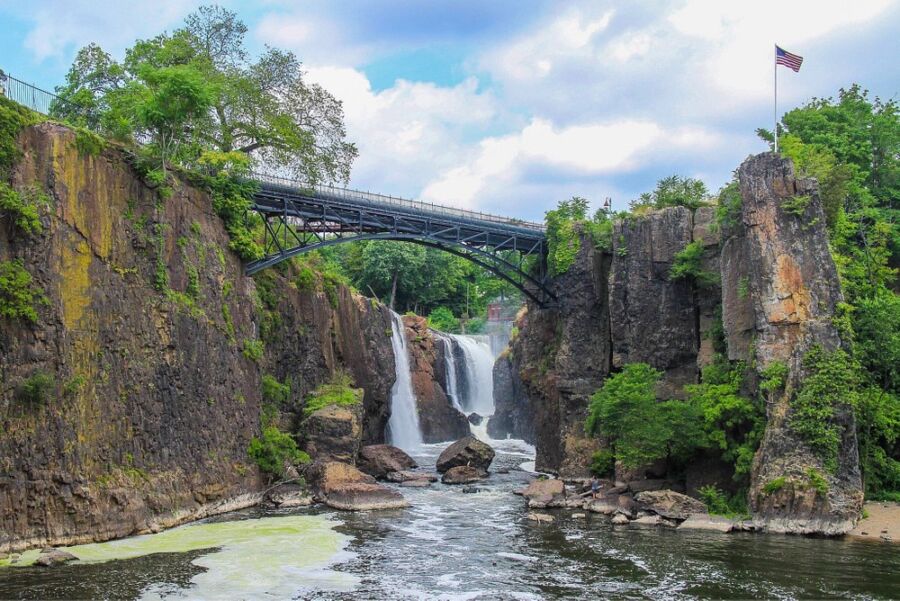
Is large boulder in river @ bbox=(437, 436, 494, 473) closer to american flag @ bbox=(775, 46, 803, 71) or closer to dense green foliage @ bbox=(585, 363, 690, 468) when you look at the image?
Result: dense green foliage @ bbox=(585, 363, 690, 468)

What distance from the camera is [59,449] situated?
22281 millimetres

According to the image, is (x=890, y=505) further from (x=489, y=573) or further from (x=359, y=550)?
(x=359, y=550)

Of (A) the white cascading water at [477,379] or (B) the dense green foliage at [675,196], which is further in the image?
(A) the white cascading water at [477,379]

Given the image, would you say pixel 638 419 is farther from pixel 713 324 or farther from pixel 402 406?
pixel 402 406

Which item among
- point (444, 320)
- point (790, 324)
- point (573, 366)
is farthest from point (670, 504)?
point (444, 320)

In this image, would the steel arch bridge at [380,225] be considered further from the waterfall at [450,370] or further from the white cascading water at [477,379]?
the white cascading water at [477,379]

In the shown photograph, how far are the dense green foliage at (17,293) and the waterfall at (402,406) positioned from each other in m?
30.9

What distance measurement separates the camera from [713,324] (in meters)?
34.9

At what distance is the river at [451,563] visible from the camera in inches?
747

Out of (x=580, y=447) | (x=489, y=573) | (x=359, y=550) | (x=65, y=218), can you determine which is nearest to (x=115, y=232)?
(x=65, y=218)

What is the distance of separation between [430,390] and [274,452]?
83.6ft

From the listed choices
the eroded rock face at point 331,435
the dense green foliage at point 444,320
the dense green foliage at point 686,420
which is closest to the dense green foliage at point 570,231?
the dense green foliage at point 686,420

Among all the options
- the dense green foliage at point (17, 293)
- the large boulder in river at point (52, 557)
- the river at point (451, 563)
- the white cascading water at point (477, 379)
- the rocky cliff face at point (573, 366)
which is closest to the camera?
the river at point (451, 563)

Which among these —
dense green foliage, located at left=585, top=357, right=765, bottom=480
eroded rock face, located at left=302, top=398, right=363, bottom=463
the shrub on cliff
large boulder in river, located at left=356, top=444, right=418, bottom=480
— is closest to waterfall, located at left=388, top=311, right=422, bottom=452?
large boulder in river, located at left=356, top=444, right=418, bottom=480
